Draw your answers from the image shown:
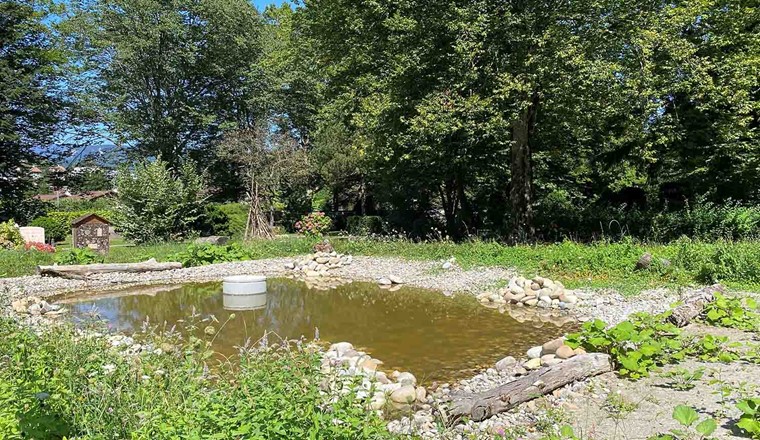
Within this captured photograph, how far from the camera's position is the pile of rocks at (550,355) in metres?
4.83

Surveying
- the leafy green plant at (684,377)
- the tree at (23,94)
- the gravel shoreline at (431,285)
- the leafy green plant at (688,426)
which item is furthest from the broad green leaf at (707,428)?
the tree at (23,94)

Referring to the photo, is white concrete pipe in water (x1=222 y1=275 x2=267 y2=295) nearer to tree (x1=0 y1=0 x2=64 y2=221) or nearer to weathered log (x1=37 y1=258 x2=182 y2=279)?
weathered log (x1=37 y1=258 x2=182 y2=279)

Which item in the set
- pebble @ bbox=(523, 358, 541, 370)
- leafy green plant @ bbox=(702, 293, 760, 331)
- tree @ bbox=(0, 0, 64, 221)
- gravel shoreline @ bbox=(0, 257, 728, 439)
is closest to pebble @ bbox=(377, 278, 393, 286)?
gravel shoreline @ bbox=(0, 257, 728, 439)

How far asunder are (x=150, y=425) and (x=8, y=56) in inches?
1074

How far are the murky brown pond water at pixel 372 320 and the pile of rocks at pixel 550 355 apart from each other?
1.82ft

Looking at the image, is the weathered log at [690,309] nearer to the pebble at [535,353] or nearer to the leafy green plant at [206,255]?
the pebble at [535,353]

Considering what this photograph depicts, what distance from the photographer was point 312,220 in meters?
16.0

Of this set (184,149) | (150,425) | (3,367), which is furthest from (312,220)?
(184,149)

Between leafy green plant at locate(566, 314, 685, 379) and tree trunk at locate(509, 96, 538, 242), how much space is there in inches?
355

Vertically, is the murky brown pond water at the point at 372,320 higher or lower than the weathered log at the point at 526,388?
lower

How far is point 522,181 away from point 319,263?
6.13m

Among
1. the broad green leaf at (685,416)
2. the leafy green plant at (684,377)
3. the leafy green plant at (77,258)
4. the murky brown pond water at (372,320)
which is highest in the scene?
the leafy green plant at (77,258)

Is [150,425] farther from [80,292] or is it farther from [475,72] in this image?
[475,72]

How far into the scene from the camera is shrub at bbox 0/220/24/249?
1691 cm
